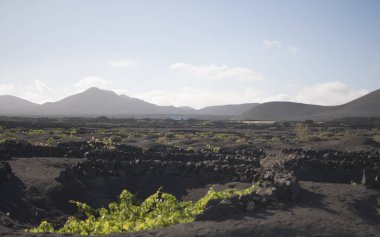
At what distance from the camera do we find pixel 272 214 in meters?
9.86

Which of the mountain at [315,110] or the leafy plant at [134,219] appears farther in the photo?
the mountain at [315,110]

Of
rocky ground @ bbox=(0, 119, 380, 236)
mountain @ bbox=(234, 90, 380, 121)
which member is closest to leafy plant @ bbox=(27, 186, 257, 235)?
rocky ground @ bbox=(0, 119, 380, 236)

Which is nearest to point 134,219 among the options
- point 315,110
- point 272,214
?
point 272,214

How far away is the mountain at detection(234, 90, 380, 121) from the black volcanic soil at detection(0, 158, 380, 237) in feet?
467

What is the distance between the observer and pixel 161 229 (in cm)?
929

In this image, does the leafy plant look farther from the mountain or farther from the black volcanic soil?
the mountain

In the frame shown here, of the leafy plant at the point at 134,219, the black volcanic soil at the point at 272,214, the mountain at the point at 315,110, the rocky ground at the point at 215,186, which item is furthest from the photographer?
the mountain at the point at 315,110

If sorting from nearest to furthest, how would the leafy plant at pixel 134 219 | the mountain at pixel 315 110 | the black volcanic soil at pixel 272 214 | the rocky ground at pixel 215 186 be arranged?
the black volcanic soil at pixel 272 214 → the rocky ground at pixel 215 186 → the leafy plant at pixel 134 219 → the mountain at pixel 315 110

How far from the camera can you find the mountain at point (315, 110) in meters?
153

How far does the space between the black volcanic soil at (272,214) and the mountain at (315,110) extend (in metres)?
142

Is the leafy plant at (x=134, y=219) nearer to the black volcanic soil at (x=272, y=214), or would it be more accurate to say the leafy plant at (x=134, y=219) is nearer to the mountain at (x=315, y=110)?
the black volcanic soil at (x=272, y=214)

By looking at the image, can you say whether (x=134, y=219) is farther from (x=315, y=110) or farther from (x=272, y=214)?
(x=315, y=110)

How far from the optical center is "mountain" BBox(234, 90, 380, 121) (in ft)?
503

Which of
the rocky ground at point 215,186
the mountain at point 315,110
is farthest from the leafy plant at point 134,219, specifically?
the mountain at point 315,110
